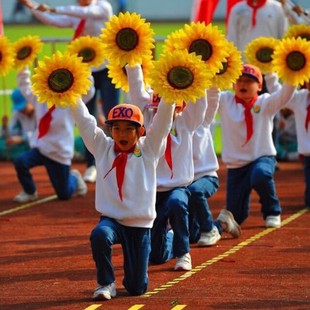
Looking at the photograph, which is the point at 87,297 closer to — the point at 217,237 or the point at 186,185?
the point at 186,185

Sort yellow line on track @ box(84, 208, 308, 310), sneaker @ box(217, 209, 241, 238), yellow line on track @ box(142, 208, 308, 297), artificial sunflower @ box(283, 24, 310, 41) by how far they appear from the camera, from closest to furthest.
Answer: yellow line on track @ box(84, 208, 308, 310)
yellow line on track @ box(142, 208, 308, 297)
sneaker @ box(217, 209, 241, 238)
artificial sunflower @ box(283, 24, 310, 41)

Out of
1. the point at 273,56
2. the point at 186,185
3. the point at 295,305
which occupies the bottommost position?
the point at 295,305

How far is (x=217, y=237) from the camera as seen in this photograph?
12.6 m

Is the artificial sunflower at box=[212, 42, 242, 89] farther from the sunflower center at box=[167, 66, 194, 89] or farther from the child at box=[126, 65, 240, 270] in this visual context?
the sunflower center at box=[167, 66, 194, 89]

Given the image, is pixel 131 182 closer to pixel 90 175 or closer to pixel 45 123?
pixel 45 123

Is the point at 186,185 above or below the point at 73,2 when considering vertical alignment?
below

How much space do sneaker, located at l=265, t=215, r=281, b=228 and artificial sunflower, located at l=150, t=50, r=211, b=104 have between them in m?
3.69

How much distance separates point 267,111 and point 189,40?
94.5 inches

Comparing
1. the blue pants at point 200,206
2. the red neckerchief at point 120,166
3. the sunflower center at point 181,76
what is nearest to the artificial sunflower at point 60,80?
the red neckerchief at point 120,166

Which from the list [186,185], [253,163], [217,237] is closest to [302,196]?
[253,163]

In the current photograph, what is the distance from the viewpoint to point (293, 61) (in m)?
12.4

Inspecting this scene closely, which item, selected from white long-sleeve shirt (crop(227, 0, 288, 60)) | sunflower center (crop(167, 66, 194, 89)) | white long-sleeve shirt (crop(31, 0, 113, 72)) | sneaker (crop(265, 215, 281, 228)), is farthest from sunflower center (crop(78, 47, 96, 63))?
white long-sleeve shirt (crop(227, 0, 288, 60))

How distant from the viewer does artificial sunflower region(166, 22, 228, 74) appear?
11297 mm

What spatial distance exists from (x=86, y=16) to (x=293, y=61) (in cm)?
567
